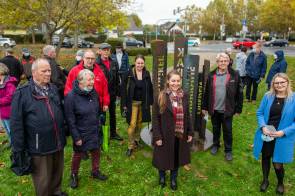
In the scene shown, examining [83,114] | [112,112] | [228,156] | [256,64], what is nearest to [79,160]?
[83,114]

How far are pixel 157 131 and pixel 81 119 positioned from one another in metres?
1.09

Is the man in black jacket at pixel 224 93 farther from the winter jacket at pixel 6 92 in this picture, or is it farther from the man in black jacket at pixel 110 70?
the winter jacket at pixel 6 92

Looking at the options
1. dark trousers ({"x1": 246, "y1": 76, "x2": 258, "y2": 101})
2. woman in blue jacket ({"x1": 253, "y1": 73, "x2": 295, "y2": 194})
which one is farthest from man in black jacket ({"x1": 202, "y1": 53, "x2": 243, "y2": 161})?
dark trousers ({"x1": 246, "y1": 76, "x2": 258, "y2": 101})

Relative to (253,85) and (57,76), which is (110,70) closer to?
(57,76)

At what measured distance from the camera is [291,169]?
17.4ft

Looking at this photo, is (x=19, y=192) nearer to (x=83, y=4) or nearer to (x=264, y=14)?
(x=83, y=4)

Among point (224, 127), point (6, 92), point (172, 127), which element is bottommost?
point (224, 127)

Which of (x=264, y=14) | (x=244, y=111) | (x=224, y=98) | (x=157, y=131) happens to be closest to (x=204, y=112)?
(x=224, y=98)

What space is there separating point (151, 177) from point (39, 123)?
7.27 feet

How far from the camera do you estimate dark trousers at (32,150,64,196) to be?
3730 millimetres

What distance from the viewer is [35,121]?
3.51m

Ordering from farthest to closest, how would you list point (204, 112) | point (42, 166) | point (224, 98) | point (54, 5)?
point (54, 5)
point (204, 112)
point (224, 98)
point (42, 166)

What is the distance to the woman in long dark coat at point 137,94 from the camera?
17.6 ft

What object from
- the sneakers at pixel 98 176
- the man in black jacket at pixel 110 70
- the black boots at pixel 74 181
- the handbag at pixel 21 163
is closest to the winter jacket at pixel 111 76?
the man in black jacket at pixel 110 70
